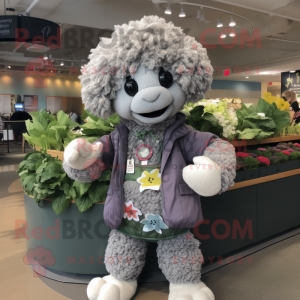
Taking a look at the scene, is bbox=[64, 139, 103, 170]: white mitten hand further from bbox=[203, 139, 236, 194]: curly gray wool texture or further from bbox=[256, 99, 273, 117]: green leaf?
bbox=[256, 99, 273, 117]: green leaf

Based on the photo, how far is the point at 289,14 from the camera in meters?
6.44

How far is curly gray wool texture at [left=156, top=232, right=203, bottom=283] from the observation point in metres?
1.75

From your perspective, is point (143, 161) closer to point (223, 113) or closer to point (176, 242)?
point (176, 242)

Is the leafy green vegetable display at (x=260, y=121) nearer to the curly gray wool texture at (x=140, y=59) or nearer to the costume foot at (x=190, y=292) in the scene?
the curly gray wool texture at (x=140, y=59)

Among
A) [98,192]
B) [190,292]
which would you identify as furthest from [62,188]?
[190,292]

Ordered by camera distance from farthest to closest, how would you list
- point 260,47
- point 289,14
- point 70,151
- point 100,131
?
point 260,47, point 289,14, point 100,131, point 70,151

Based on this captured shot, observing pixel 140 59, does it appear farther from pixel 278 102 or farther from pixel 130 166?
pixel 278 102

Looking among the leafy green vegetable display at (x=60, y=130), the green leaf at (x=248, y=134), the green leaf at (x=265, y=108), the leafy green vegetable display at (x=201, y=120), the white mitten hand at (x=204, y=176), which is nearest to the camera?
the white mitten hand at (x=204, y=176)

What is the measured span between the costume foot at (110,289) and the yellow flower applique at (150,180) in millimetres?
530

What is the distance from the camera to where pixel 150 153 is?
1724mm

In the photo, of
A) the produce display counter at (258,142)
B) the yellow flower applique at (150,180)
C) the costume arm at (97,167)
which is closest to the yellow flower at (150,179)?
the yellow flower applique at (150,180)

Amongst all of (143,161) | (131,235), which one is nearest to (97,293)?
(131,235)

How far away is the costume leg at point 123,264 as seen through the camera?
178 cm

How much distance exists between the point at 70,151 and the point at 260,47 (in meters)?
10.1
